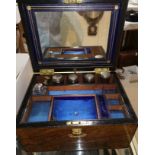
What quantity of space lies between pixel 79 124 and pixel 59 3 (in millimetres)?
519

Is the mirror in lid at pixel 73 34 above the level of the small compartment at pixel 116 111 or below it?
above

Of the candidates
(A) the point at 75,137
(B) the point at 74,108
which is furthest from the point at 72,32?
(A) the point at 75,137

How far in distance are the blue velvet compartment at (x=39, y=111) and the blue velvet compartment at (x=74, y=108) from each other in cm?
4

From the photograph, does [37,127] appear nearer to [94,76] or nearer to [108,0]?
[94,76]

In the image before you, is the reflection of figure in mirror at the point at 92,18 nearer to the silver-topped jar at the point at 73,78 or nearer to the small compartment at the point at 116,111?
the silver-topped jar at the point at 73,78

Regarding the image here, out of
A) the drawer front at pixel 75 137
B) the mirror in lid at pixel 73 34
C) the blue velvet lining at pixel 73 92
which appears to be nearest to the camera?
the drawer front at pixel 75 137

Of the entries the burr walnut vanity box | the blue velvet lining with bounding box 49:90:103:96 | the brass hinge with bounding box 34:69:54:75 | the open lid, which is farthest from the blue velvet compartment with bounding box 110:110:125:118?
the brass hinge with bounding box 34:69:54:75

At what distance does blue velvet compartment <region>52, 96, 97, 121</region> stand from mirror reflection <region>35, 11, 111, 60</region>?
23 centimetres

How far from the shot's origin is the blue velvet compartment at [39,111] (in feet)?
2.85

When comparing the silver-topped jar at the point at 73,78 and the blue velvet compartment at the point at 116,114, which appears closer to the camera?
the blue velvet compartment at the point at 116,114

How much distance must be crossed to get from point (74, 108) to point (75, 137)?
19 cm

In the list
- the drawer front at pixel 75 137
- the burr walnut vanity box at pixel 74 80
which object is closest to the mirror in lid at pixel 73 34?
the burr walnut vanity box at pixel 74 80
